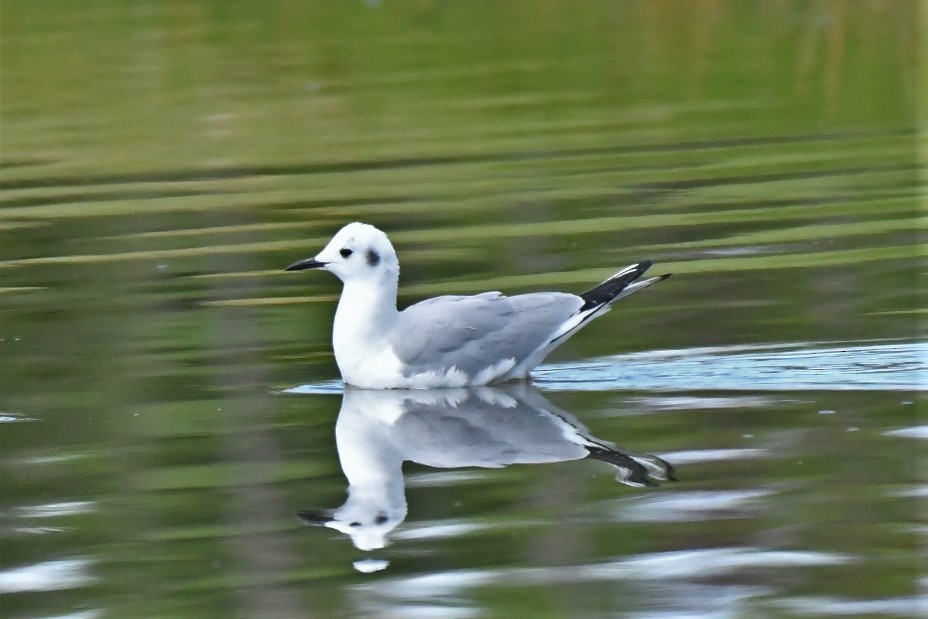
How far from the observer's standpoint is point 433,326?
8.74 metres

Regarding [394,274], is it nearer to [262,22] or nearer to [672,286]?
[672,286]

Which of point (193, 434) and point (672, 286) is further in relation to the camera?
point (672, 286)

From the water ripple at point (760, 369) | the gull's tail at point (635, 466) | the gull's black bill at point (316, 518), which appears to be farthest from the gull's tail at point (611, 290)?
the gull's black bill at point (316, 518)

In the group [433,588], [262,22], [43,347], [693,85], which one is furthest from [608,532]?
[262,22]

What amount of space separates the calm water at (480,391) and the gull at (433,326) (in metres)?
0.14

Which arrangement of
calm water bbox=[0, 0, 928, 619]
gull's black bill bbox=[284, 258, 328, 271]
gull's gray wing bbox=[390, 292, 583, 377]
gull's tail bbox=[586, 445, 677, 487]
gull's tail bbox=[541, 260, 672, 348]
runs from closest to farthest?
1. calm water bbox=[0, 0, 928, 619]
2. gull's tail bbox=[586, 445, 677, 487]
3. gull's gray wing bbox=[390, 292, 583, 377]
4. gull's tail bbox=[541, 260, 672, 348]
5. gull's black bill bbox=[284, 258, 328, 271]

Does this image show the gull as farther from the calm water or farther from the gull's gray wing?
the calm water

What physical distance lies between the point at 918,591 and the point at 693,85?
44.5ft

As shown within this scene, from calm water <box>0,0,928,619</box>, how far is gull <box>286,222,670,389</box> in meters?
0.14

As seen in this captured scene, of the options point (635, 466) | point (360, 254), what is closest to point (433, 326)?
point (360, 254)

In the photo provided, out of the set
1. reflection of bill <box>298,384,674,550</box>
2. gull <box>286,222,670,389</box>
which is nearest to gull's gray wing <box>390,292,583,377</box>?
gull <box>286,222,670,389</box>

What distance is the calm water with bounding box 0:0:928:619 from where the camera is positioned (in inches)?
240

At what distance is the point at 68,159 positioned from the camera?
1634 cm

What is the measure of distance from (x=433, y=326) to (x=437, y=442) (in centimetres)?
106
